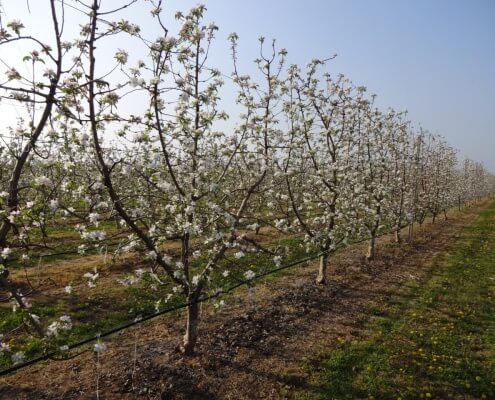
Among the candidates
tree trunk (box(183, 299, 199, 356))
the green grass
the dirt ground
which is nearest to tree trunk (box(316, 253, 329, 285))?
the dirt ground

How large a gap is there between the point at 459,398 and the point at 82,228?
7.65 metres

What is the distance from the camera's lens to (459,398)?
25.2 feet

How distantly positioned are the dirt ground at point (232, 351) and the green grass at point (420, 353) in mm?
496

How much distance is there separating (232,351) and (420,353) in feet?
14.3

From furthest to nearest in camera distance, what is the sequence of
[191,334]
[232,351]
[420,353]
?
[420,353] → [232,351] → [191,334]

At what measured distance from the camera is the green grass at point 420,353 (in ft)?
25.8

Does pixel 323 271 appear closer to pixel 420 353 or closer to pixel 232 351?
pixel 420 353

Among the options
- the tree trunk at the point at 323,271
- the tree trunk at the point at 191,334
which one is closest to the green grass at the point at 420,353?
the tree trunk at the point at 323,271

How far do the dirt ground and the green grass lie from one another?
0.50 m

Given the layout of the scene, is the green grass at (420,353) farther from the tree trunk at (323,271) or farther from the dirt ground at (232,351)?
the tree trunk at (323,271)

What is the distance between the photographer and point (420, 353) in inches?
361

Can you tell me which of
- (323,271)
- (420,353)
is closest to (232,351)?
(420,353)

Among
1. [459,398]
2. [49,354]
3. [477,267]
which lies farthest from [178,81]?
[477,267]

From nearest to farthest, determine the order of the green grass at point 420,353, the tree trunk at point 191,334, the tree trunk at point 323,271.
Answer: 1. the green grass at point 420,353
2. the tree trunk at point 191,334
3. the tree trunk at point 323,271
